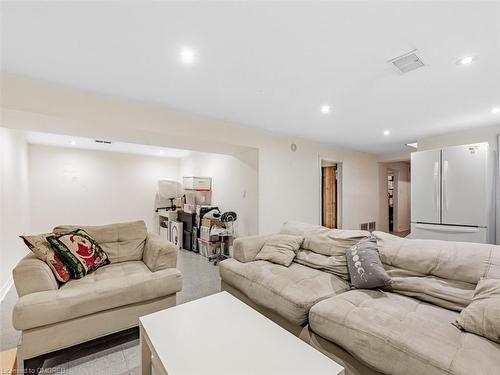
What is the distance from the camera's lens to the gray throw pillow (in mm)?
1837

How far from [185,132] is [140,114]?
587 mm

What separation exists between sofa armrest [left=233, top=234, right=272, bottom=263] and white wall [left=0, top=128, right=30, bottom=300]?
2741 millimetres

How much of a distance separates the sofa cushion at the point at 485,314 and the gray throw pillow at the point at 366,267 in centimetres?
52

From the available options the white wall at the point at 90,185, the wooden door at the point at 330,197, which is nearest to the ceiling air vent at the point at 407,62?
the wooden door at the point at 330,197

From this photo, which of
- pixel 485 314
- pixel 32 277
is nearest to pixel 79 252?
pixel 32 277

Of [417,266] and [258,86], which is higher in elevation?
[258,86]

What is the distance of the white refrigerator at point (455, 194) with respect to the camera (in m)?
3.39

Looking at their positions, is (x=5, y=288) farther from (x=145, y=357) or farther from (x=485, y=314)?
(x=485, y=314)

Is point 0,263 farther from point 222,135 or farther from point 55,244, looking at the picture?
point 222,135

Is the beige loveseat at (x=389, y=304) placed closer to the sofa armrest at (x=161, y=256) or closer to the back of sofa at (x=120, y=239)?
the sofa armrest at (x=161, y=256)

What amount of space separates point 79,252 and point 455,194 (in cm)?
489

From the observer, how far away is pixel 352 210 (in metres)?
5.88

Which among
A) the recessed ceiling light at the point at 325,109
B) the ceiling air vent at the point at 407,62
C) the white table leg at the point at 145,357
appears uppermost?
the ceiling air vent at the point at 407,62

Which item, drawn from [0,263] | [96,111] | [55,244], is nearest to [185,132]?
[96,111]
